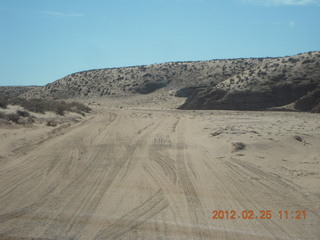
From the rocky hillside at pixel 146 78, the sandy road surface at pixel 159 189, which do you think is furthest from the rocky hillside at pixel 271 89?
the sandy road surface at pixel 159 189

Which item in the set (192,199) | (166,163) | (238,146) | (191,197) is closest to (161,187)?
(191,197)

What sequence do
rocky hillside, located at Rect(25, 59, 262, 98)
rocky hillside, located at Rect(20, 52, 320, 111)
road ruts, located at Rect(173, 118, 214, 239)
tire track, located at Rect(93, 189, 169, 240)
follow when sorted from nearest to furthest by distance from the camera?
tire track, located at Rect(93, 189, 169, 240), road ruts, located at Rect(173, 118, 214, 239), rocky hillside, located at Rect(20, 52, 320, 111), rocky hillside, located at Rect(25, 59, 262, 98)

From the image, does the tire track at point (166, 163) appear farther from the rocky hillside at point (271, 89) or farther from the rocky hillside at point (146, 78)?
the rocky hillside at point (146, 78)

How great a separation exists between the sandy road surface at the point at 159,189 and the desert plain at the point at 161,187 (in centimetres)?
2

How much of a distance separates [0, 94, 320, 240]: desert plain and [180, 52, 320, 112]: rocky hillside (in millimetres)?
19341

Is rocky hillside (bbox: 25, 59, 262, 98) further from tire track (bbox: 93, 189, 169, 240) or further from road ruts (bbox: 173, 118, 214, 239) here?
tire track (bbox: 93, 189, 169, 240)

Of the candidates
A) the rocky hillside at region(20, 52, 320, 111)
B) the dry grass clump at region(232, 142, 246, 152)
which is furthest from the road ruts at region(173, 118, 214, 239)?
the rocky hillside at region(20, 52, 320, 111)

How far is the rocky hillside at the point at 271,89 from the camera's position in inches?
1299

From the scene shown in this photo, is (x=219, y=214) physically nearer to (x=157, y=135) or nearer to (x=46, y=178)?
(x=46, y=178)

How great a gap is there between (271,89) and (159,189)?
29437 millimetres

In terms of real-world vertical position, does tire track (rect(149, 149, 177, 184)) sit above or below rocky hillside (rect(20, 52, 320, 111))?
below

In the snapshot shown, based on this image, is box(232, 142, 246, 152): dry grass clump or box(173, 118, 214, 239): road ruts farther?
box(232, 142, 246, 152): dry grass clump

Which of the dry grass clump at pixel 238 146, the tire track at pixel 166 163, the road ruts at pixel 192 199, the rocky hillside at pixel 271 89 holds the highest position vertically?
the rocky hillside at pixel 271 89

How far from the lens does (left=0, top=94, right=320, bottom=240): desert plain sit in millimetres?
5719
